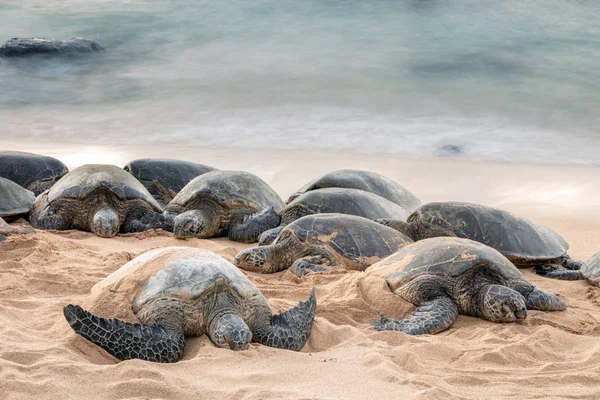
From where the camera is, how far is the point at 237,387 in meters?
3.42

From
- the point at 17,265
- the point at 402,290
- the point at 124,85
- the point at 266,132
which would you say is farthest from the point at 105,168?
the point at 124,85

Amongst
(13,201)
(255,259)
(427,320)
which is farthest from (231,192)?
(427,320)

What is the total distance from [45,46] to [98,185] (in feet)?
56.3

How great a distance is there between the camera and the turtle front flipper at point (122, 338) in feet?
12.2

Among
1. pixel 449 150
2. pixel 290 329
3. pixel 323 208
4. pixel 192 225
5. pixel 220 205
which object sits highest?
pixel 290 329

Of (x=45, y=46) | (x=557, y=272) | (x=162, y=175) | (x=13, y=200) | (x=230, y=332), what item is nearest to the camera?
(x=230, y=332)

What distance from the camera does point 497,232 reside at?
22.6ft

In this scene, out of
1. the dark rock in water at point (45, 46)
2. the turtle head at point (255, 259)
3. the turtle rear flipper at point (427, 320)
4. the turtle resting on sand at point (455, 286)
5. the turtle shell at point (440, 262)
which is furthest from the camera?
the dark rock in water at point (45, 46)

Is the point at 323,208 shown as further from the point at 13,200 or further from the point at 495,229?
the point at 13,200

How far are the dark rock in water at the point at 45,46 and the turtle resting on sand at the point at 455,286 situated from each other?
2006 cm

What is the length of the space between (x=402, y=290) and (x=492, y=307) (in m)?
0.64

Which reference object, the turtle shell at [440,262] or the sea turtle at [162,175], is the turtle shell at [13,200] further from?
the turtle shell at [440,262]

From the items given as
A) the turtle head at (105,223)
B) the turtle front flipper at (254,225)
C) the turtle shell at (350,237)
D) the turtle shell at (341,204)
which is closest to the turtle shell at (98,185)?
the turtle head at (105,223)

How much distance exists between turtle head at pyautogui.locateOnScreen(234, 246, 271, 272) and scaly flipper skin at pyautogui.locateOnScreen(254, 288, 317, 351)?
172 cm
